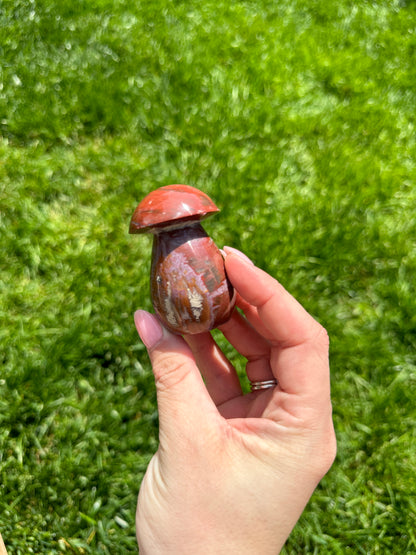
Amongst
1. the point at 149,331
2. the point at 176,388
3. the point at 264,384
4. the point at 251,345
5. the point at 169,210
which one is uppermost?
the point at 169,210

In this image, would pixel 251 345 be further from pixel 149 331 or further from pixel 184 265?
pixel 184 265

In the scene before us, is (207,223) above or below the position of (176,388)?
above

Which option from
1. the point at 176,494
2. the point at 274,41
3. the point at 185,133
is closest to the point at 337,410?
the point at 176,494

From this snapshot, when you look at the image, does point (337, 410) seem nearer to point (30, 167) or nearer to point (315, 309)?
point (315, 309)

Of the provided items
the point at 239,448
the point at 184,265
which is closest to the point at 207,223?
the point at 184,265

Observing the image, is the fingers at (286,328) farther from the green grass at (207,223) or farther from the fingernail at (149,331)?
the green grass at (207,223)

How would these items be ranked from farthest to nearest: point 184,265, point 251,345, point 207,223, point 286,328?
point 207,223, point 251,345, point 286,328, point 184,265

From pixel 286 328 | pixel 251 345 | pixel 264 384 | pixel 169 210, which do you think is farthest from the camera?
pixel 251 345

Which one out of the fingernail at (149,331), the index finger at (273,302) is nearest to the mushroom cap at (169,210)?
the index finger at (273,302)

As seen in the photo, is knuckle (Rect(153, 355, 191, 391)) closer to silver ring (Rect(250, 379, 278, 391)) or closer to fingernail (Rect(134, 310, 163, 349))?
fingernail (Rect(134, 310, 163, 349))
